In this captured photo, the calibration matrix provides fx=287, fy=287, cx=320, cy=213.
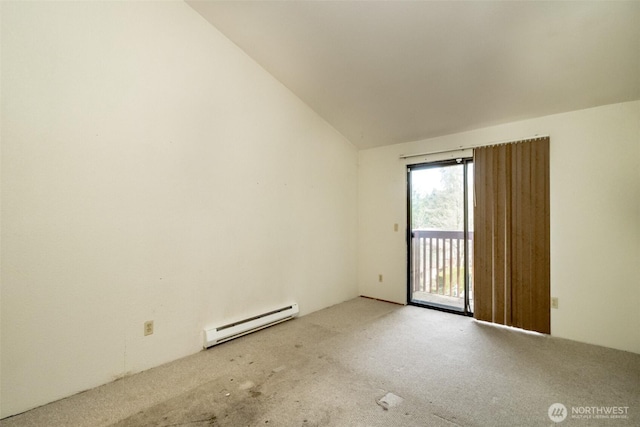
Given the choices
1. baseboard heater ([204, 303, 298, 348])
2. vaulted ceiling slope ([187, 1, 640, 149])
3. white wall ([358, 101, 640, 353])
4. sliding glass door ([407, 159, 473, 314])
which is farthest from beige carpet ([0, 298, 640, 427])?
vaulted ceiling slope ([187, 1, 640, 149])

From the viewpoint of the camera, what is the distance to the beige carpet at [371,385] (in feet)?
5.47

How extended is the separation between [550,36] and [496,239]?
6.27ft

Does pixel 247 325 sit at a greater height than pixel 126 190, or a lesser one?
lesser

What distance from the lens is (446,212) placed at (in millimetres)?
3727

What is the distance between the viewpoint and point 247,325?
2842mm

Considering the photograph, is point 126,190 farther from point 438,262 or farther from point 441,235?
→ point 438,262

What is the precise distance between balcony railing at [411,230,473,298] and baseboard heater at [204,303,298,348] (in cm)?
186

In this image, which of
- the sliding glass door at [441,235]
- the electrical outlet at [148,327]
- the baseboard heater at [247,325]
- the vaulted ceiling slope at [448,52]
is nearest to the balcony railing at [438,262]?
the sliding glass door at [441,235]

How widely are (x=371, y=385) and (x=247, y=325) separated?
137cm

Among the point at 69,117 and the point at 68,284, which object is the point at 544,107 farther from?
the point at 68,284

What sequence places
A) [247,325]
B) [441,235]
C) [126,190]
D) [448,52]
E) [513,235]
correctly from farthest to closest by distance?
[441,235], [513,235], [247,325], [448,52], [126,190]

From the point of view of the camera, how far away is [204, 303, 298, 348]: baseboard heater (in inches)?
101

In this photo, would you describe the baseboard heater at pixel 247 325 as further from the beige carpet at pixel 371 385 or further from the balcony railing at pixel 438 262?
the balcony railing at pixel 438 262

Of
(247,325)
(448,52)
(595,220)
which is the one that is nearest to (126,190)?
(247,325)
